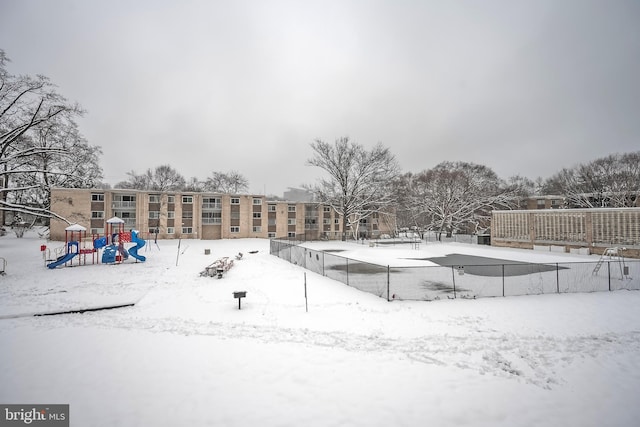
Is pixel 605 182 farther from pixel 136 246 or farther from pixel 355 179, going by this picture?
pixel 136 246

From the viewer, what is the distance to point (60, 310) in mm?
10469

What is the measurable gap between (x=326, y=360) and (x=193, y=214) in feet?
151

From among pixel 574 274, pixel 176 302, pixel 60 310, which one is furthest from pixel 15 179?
pixel 574 274

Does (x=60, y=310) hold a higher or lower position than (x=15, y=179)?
lower

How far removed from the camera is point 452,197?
1838 inches

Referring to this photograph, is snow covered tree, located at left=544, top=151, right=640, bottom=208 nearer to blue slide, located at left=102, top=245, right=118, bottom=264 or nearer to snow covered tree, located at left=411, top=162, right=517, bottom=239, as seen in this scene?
snow covered tree, located at left=411, top=162, right=517, bottom=239

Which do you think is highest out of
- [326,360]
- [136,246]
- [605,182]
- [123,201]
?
[605,182]

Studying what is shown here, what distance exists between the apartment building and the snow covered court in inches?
1386

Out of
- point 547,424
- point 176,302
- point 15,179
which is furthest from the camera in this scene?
point 15,179

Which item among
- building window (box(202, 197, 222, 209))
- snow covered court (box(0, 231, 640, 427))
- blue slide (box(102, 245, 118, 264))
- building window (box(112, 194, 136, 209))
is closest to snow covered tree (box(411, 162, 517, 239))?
building window (box(202, 197, 222, 209))

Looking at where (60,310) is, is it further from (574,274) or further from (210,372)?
(574,274)

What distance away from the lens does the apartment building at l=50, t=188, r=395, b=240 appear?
41.1 m

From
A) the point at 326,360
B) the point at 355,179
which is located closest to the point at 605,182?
the point at 355,179

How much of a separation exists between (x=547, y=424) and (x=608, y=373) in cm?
310
